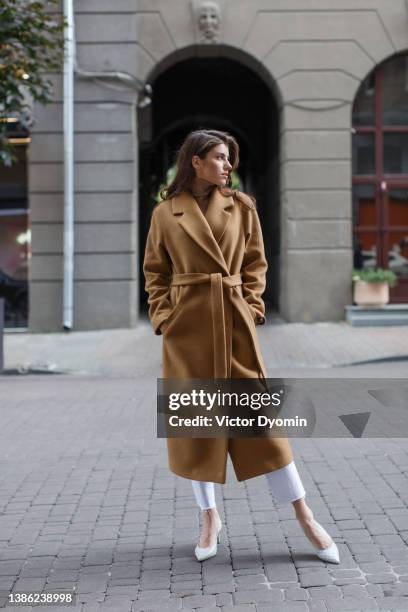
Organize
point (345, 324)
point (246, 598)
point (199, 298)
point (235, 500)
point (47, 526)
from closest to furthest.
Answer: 1. point (246, 598)
2. point (199, 298)
3. point (47, 526)
4. point (235, 500)
5. point (345, 324)

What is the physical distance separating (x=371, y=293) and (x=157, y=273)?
11.6 metres

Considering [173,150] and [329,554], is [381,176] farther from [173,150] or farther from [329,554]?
[329,554]

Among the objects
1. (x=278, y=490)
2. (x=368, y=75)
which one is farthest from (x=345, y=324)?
(x=278, y=490)

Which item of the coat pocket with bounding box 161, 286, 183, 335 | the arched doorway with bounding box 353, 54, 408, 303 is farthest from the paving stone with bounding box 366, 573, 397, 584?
the arched doorway with bounding box 353, 54, 408, 303

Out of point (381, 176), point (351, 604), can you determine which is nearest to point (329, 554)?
point (351, 604)

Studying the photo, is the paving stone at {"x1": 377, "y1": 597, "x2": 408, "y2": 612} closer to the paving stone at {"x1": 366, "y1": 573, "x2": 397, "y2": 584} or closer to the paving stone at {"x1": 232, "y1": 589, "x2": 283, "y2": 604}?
the paving stone at {"x1": 366, "y1": 573, "x2": 397, "y2": 584}

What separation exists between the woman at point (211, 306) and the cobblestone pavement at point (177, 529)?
0.24 metres

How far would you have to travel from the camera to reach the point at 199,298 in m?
3.66

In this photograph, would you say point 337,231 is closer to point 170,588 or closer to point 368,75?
point 368,75

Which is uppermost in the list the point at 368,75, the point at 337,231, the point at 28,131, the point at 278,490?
the point at 368,75

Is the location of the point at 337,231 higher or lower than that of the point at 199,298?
higher

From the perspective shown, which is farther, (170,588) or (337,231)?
(337,231)

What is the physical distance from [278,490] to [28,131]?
12.6 metres

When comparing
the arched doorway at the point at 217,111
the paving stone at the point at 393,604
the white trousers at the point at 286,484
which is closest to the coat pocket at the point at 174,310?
the white trousers at the point at 286,484
